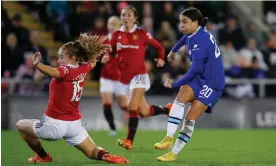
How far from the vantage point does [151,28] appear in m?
19.4

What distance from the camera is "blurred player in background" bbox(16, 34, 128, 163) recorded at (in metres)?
8.43

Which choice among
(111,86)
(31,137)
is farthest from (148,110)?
(31,137)

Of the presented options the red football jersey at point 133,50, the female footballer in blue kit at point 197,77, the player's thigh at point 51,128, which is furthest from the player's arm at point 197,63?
the red football jersey at point 133,50

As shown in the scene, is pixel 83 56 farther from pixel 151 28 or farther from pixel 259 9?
pixel 259 9

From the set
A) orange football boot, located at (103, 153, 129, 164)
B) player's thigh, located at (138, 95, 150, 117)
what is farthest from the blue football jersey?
player's thigh, located at (138, 95, 150, 117)

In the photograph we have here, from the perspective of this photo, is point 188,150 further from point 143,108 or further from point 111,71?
point 111,71

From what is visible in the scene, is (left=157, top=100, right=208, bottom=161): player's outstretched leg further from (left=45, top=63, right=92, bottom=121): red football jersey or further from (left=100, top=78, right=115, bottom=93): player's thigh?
(left=100, top=78, right=115, bottom=93): player's thigh

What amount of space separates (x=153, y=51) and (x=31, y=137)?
10531 mm

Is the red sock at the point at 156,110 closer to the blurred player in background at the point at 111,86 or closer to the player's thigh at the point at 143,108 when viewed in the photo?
the player's thigh at the point at 143,108

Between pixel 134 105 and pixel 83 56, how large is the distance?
9.58 ft

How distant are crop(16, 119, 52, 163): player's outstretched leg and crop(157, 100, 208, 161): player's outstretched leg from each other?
1.43m

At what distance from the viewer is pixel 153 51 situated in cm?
1905

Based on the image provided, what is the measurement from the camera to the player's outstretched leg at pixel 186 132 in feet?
29.2

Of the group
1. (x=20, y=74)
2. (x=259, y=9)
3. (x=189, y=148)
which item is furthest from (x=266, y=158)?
(x=259, y=9)
